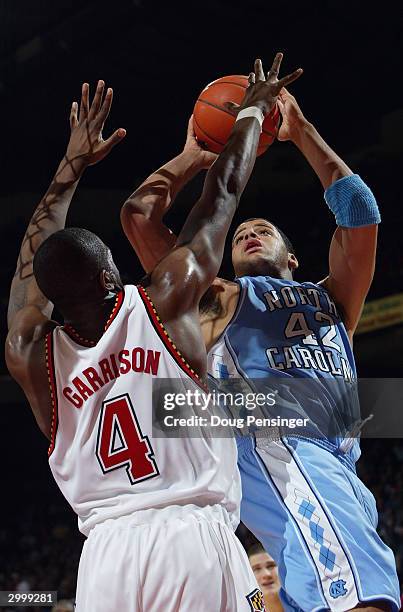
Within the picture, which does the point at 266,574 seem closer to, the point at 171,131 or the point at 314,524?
the point at 314,524

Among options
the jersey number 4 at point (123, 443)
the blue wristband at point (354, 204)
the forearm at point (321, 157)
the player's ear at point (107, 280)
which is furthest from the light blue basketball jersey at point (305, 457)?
the player's ear at point (107, 280)

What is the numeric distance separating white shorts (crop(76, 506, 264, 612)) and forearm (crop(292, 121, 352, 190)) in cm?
201

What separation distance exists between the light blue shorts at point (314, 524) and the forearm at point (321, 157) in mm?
1256

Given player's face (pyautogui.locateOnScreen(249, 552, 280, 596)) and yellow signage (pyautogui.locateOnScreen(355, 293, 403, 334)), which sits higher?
yellow signage (pyautogui.locateOnScreen(355, 293, 403, 334))

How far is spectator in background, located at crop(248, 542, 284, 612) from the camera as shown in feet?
14.5

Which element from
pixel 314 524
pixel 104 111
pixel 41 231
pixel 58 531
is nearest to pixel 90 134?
pixel 104 111

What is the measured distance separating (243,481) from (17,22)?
9889 millimetres

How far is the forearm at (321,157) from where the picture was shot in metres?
3.98

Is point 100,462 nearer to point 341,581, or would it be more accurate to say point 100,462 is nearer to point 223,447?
point 223,447

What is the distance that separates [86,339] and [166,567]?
0.69 m

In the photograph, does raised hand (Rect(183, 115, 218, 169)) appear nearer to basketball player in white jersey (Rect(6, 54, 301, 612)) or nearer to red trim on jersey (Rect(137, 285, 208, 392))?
basketball player in white jersey (Rect(6, 54, 301, 612))

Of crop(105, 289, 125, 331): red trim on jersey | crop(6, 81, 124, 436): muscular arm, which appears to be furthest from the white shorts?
crop(105, 289, 125, 331): red trim on jersey

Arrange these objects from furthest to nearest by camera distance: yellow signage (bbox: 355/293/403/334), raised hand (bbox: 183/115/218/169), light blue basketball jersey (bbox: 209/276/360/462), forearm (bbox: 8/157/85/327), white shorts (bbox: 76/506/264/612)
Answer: yellow signage (bbox: 355/293/403/334) → raised hand (bbox: 183/115/218/169) → light blue basketball jersey (bbox: 209/276/360/462) → forearm (bbox: 8/157/85/327) → white shorts (bbox: 76/506/264/612)

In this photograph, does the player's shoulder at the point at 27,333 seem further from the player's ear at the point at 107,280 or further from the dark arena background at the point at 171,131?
the dark arena background at the point at 171,131
